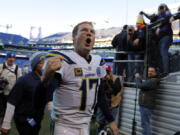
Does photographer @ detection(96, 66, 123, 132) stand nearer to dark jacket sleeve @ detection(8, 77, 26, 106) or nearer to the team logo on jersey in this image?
dark jacket sleeve @ detection(8, 77, 26, 106)

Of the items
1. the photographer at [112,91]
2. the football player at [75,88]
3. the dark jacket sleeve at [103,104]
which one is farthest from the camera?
the photographer at [112,91]

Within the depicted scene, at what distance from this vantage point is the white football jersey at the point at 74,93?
2631 mm

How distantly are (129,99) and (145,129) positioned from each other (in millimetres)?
1205

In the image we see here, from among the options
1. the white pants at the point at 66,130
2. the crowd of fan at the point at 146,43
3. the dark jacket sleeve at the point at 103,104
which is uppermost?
the crowd of fan at the point at 146,43

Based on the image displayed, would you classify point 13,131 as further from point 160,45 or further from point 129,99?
point 160,45

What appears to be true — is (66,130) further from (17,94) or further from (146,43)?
(146,43)

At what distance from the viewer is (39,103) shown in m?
3.74

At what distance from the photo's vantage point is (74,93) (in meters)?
2.65

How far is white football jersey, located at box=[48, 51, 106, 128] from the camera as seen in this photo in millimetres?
2631

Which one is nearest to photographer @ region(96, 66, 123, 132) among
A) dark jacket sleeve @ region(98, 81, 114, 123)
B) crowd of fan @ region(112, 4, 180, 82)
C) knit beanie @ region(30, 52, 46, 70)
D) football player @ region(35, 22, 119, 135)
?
crowd of fan @ region(112, 4, 180, 82)

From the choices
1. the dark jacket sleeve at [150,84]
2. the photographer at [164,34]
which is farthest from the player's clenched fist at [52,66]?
the photographer at [164,34]

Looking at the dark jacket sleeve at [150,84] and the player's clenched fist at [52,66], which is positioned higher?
the player's clenched fist at [52,66]

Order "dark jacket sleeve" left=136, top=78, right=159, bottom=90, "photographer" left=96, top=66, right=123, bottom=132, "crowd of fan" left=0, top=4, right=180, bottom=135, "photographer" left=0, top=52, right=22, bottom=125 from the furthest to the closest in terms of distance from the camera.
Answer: "photographer" left=0, top=52, right=22, bottom=125 → "photographer" left=96, top=66, right=123, bottom=132 → "dark jacket sleeve" left=136, top=78, right=159, bottom=90 → "crowd of fan" left=0, top=4, right=180, bottom=135

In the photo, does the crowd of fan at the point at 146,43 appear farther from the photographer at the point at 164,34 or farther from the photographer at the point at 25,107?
the photographer at the point at 25,107
